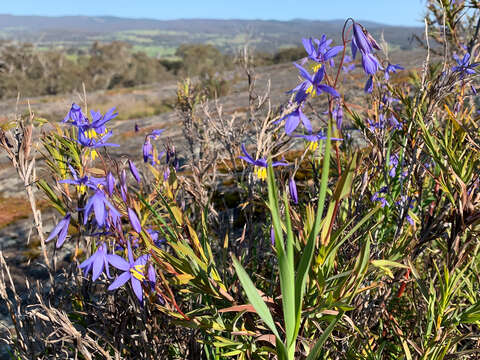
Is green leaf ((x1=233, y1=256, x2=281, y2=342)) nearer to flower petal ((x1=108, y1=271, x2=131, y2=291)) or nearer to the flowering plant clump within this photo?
the flowering plant clump

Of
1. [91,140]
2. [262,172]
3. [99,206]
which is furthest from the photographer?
[262,172]

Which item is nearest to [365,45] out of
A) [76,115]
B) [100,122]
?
[100,122]

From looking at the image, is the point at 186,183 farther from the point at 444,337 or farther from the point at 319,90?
the point at 444,337

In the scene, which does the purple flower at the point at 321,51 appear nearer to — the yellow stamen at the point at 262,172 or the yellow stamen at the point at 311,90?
the yellow stamen at the point at 311,90

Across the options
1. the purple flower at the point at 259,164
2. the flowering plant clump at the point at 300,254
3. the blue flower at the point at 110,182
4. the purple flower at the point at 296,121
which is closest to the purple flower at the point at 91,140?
the flowering plant clump at the point at 300,254

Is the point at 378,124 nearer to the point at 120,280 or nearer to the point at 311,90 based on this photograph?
the point at 311,90

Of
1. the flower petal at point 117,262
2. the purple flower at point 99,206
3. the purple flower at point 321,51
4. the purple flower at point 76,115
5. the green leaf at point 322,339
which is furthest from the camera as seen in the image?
the purple flower at point 76,115

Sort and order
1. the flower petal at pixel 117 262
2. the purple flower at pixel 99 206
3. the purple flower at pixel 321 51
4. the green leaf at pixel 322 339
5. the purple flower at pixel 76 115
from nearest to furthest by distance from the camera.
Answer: the green leaf at pixel 322 339 < the purple flower at pixel 99 206 < the flower petal at pixel 117 262 < the purple flower at pixel 321 51 < the purple flower at pixel 76 115

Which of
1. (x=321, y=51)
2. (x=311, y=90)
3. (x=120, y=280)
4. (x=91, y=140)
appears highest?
(x=321, y=51)

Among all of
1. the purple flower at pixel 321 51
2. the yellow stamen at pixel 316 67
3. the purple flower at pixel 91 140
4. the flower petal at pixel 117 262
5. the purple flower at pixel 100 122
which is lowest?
the flower petal at pixel 117 262

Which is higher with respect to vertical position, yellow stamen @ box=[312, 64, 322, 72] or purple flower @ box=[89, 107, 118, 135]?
yellow stamen @ box=[312, 64, 322, 72]

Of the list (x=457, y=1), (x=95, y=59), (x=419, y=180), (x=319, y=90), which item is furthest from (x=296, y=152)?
(x=95, y=59)

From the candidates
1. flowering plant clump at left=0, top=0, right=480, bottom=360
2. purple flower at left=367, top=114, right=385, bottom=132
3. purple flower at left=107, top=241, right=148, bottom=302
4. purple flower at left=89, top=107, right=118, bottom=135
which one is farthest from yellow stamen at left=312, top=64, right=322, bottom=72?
purple flower at left=107, top=241, right=148, bottom=302
